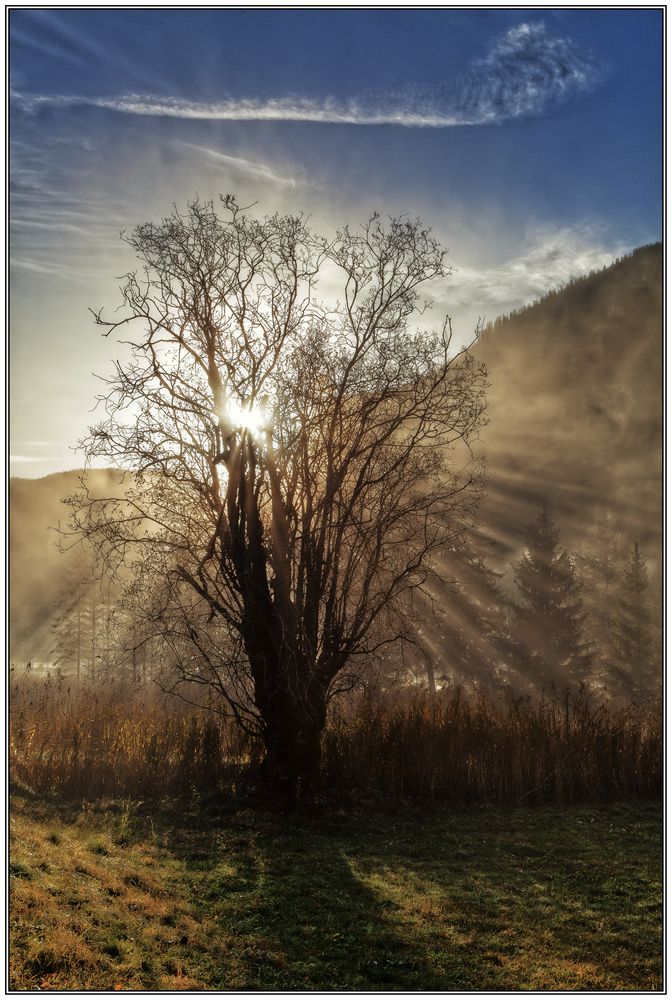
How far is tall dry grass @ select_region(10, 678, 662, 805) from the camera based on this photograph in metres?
10.3

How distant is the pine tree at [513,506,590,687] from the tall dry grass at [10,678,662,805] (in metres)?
26.0

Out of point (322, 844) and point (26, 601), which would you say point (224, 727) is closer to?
point (322, 844)

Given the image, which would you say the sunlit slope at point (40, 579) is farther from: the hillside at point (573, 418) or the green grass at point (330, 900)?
the green grass at point (330, 900)

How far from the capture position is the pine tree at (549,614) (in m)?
37.4

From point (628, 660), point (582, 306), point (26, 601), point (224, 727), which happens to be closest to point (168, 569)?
point (224, 727)

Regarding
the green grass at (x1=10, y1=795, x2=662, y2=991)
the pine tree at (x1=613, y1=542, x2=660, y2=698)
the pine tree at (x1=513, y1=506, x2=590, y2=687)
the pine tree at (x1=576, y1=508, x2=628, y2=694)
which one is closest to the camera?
the green grass at (x1=10, y1=795, x2=662, y2=991)

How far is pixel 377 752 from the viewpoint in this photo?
1081 centimetres

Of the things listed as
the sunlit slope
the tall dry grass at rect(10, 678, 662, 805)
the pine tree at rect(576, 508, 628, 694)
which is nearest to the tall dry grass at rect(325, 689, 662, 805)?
the tall dry grass at rect(10, 678, 662, 805)

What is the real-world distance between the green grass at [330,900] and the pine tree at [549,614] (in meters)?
27.9

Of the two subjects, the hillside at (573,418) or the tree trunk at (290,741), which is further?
the hillside at (573,418)

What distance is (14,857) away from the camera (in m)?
6.42

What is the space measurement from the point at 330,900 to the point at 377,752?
4.06 meters

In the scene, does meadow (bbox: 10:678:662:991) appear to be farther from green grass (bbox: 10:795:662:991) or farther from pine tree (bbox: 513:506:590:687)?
pine tree (bbox: 513:506:590:687)

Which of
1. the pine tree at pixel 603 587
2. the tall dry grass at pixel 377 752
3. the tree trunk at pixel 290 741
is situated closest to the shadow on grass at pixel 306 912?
the tree trunk at pixel 290 741
